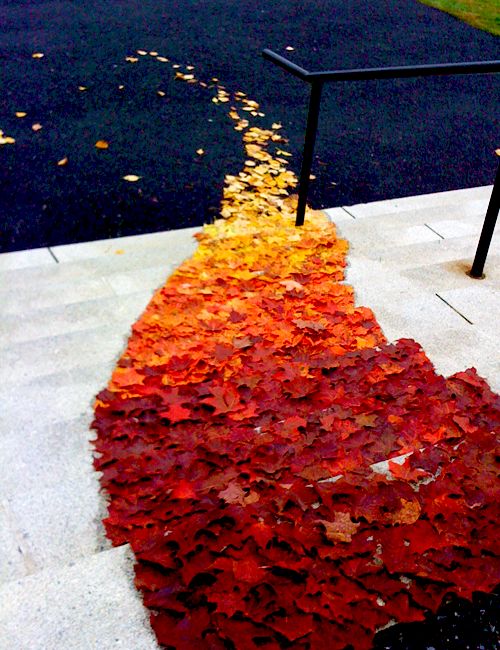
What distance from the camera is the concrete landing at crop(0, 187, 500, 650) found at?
2057 millimetres

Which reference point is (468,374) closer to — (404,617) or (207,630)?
(404,617)

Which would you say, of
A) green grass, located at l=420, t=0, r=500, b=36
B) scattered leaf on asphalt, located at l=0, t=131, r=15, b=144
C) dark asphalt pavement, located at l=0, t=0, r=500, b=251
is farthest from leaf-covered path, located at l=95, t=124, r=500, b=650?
green grass, located at l=420, t=0, r=500, b=36

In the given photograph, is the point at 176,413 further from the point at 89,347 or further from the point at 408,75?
the point at 408,75

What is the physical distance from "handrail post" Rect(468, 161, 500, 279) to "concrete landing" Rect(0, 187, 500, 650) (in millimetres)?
80

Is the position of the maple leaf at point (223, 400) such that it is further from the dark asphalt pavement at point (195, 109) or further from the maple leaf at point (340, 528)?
the dark asphalt pavement at point (195, 109)

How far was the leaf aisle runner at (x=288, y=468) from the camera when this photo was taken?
81.3 inches

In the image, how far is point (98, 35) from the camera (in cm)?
810

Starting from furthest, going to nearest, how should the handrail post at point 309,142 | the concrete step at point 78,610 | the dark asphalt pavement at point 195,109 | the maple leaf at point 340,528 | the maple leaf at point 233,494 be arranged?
the dark asphalt pavement at point 195,109 < the handrail post at point 309,142 < the maple leaf at point 233,494 < the maple leaf at point 340,528 < the concrete step at point 78,610

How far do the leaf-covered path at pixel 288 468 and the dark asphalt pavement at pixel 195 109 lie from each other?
1516 mm

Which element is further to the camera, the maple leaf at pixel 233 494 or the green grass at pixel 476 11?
the green grass at pixel 476 11

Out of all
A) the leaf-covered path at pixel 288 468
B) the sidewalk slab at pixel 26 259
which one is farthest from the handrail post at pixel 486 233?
the sidewalk slab at pixel 26 259

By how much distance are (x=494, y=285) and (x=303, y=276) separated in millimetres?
1148

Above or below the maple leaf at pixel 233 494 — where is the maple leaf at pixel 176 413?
below

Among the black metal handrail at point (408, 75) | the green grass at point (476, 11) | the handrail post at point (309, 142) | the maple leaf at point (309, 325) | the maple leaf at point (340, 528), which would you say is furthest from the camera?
the green grass at point (476, 11)
